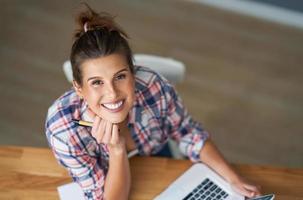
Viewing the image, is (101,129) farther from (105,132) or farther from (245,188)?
(245,188)

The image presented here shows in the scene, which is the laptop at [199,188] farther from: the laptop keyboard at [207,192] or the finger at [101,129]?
the finger at [101,129]

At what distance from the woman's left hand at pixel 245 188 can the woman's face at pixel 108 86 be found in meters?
0.40

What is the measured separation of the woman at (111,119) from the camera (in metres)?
1.21

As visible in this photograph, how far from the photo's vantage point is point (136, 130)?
149 centimetres

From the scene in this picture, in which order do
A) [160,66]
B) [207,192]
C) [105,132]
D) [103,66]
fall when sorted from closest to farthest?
1. [103,66]
2. [105,132]
3. [207,192]
4. [160,66]

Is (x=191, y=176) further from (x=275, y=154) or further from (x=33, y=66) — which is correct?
(x=33, y=66)

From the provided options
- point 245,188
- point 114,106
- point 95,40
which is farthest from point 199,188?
point 95,40

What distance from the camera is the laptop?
138 centimetres

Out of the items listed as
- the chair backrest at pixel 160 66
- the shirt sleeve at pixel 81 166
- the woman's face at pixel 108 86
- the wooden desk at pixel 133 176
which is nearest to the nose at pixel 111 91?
the woman's face at pixel 108 86

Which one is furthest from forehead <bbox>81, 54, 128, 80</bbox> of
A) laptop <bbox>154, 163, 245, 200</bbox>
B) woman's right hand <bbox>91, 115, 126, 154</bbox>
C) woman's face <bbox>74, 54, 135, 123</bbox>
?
laptop <bbox>154, 163, 245, 200</bbox>

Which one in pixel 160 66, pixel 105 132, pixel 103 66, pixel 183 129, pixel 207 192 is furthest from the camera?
pixel 160 66

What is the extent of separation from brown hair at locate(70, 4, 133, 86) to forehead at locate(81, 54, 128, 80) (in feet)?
0.03

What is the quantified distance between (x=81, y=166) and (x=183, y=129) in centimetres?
36

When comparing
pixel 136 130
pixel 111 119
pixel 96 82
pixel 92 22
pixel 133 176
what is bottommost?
pixel 133 176
